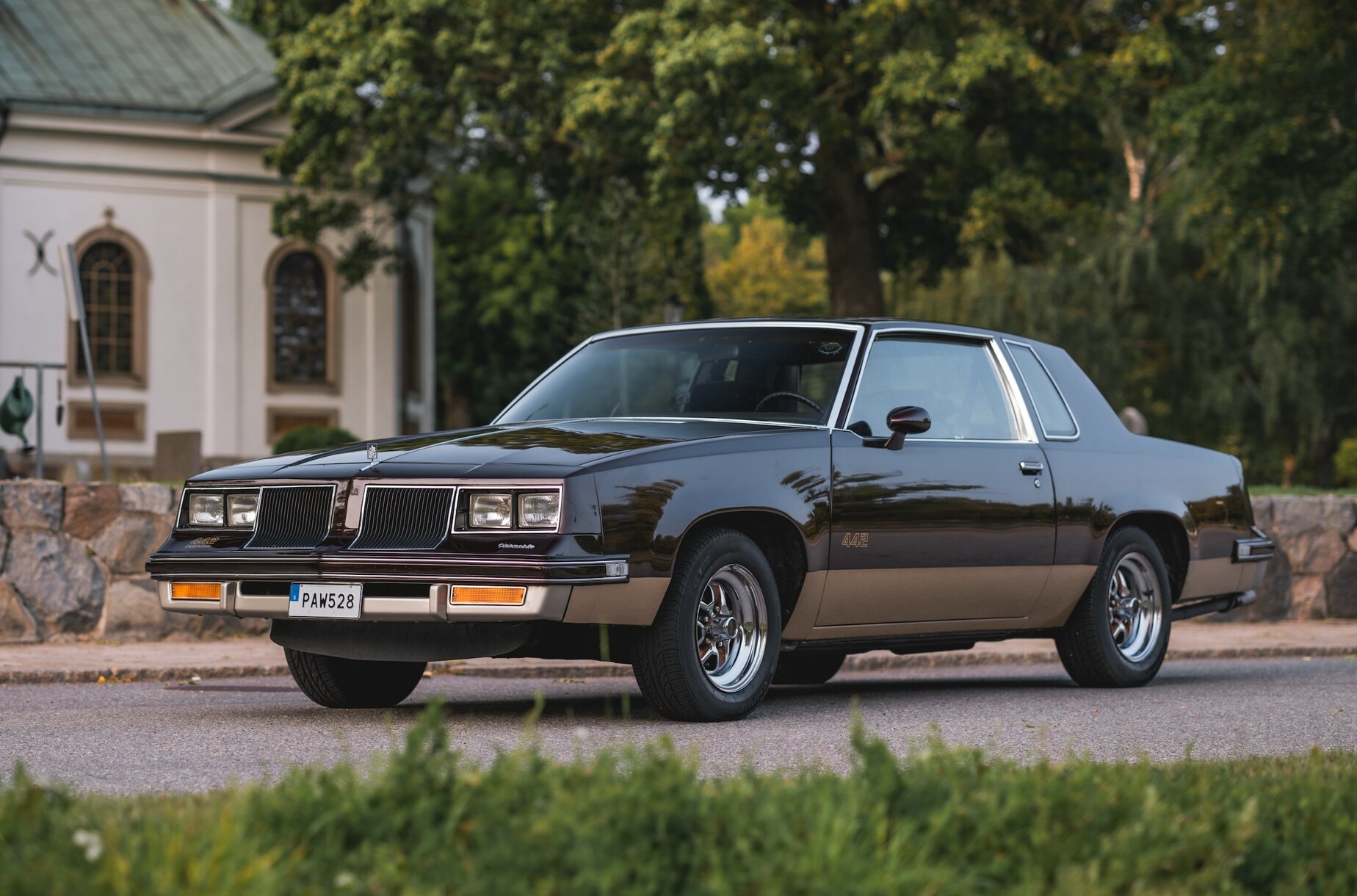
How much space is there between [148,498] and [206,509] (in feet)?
17.3

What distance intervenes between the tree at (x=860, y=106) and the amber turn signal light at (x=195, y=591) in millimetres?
15628

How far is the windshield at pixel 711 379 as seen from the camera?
8.60 m

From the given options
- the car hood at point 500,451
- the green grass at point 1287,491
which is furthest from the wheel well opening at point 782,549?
the green grass at point 1287,491

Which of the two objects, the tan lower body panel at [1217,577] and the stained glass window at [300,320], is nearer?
the tan lower body panel at [1217,577]

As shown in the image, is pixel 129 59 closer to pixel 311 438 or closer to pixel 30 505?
pixel 311 438

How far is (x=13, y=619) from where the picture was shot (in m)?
12.5

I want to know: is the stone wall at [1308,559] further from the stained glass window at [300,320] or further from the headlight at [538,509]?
the stained glass window at [300,320]

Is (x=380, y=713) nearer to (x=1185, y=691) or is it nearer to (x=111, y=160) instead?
(x=1185, y=691)

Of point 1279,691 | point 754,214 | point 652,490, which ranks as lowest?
point 1279,691

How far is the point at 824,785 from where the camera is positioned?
4.07 meters

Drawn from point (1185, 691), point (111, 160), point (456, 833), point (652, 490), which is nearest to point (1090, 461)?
point (1185, 691)

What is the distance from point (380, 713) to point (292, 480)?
1247 millimetres

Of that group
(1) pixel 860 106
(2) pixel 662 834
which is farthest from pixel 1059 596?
(1) pixel 860 106

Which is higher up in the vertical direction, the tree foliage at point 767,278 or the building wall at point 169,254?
the tree foliage at point 767,278
